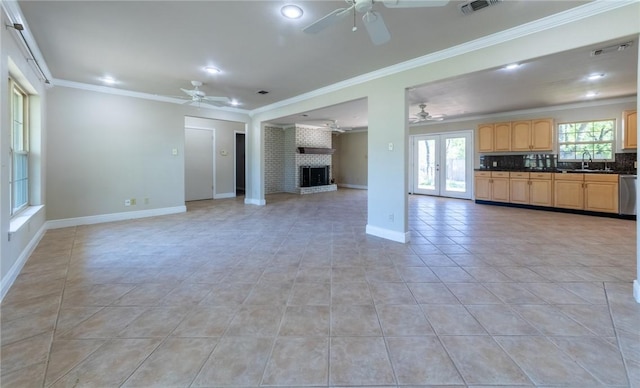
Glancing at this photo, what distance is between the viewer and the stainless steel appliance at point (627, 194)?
543 centimetres

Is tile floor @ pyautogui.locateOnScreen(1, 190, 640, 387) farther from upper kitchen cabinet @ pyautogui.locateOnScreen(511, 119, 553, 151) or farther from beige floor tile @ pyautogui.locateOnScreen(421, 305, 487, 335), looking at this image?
upper kitchen cabinet @ pyautogui.locateOnScreen(511, 119, 553, 151)

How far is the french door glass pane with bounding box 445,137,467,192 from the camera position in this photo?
8617mm

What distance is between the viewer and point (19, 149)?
389cm

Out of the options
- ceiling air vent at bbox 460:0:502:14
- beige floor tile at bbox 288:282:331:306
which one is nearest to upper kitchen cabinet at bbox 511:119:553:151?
ceiling air vent at bbox 460:0:502:14

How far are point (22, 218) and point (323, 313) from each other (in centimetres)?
380

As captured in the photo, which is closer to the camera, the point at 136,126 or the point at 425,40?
the point at 425,40

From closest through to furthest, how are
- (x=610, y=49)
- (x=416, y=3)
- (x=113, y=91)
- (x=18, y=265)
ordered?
(x=416, y=3) < (x=18, y=265) < (x=610, y=49) < (x=113, y=91)

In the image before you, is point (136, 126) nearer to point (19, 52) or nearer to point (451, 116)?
point (19, 52)

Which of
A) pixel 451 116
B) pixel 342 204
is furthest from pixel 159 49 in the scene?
pixel 451 116

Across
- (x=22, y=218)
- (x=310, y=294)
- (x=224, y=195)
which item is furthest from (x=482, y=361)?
(x=224, y=195)

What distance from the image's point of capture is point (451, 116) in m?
8.09

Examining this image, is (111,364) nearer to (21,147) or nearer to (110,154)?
(21,147)

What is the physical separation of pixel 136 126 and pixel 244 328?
524 cm

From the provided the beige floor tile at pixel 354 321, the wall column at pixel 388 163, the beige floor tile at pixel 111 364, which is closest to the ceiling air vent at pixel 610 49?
the wall column at pixel 388 163
